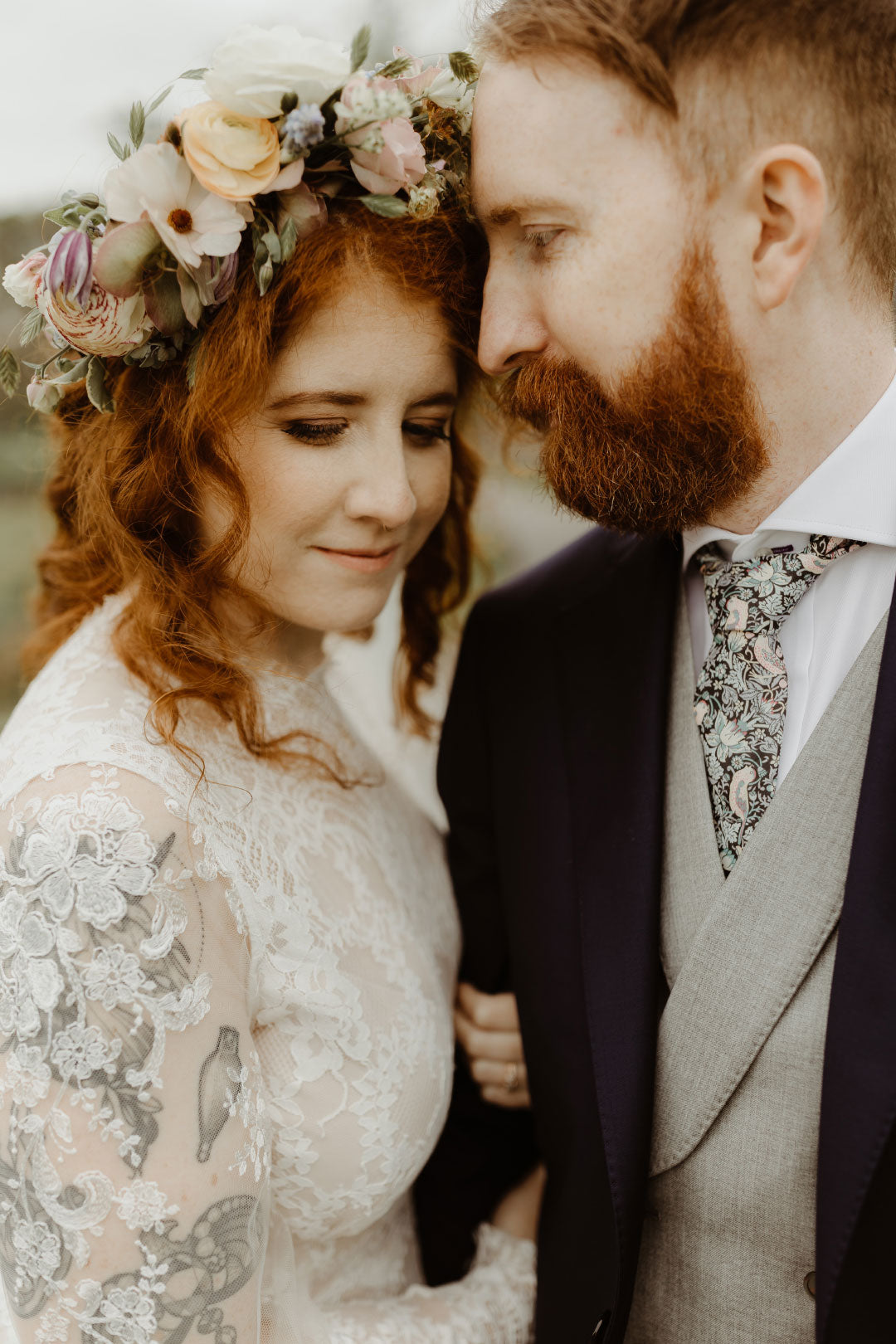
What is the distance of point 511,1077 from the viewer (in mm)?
1819

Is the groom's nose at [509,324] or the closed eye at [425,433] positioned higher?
the groom's nose at [509,324]

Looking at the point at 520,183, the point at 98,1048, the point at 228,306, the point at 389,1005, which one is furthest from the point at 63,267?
the point at 389,1005

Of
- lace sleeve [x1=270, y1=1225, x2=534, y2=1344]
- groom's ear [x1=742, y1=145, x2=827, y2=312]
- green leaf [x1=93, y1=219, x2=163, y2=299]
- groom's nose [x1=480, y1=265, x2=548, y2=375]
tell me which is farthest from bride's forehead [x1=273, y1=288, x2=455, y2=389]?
lace sleeve [x1=270, y1=1225, x2=534, y2=1344]

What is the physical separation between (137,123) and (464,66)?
1.63ft

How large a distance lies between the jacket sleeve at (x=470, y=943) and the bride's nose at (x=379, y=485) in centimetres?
42

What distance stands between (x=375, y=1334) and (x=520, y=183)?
5.42 feet

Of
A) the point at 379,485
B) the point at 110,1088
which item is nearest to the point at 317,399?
the point at 379,485

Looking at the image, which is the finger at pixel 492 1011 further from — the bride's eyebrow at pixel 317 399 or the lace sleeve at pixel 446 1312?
the bride's eyebrow at pixel 317 399

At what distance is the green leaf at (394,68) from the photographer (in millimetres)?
1461

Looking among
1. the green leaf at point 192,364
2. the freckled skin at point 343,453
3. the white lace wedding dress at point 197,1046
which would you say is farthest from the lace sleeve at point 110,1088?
the green leaf at point 192,364

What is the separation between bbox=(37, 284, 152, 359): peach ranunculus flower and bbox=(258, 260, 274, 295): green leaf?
0.17m

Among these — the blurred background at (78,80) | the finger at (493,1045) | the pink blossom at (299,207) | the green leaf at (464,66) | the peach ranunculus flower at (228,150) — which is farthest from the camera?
the blurred background at (78,80)

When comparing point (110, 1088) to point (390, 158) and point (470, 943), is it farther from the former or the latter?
point (390, 158)

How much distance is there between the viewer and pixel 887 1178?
1.24m
